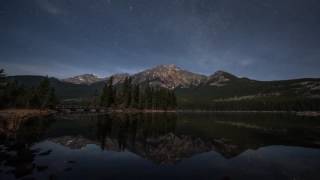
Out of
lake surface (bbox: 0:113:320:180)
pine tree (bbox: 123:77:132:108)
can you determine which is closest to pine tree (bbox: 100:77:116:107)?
pine tree (bbox: 123:77:132:108)

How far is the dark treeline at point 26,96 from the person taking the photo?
373 ft

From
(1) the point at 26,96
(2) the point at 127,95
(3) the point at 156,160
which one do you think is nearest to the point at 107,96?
(2) the point at 127,95

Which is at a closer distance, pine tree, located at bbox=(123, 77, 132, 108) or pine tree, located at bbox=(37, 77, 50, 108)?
pine tree, located at bbox=(37, 77, 50, 108)

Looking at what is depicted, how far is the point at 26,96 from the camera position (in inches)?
5276

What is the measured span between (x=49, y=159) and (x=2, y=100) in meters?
91.9

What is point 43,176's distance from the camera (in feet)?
63.3

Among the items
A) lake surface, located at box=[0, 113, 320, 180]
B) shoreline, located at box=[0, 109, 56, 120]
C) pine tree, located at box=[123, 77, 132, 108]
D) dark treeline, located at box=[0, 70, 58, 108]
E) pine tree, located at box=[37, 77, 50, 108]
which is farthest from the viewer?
pine tree, located at box=[123, 77, 132, 108]

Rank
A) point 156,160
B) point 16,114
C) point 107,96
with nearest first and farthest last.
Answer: point 156,160
point 16,114
point 107,96

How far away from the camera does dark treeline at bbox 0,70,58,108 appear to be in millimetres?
113688

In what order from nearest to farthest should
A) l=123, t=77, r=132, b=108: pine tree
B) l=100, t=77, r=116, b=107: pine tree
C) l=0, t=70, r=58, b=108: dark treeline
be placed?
1. l=0, t=70, r=58, b=108: dark treeline
2. l=100, t=77, r=116, b=107: pine tree
3. l=123, t=77, r=132, b=108: pine tree

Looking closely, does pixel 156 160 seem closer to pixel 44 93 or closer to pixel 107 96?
pixel 44 93

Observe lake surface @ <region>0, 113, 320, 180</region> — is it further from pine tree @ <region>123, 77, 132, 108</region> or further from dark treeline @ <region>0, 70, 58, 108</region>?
pine tree @ <region>123, 77, 132, 108</region>

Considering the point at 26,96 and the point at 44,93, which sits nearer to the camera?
the point at 26,96

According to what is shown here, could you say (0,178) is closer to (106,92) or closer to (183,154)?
(183,154)
